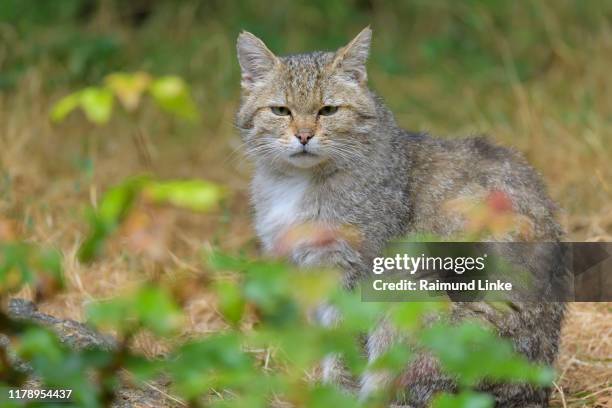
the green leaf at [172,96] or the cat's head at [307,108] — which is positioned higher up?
the cat's head at [307,108]

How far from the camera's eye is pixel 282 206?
529cm

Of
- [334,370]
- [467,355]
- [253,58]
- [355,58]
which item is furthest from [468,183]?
[467,355]

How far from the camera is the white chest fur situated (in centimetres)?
521

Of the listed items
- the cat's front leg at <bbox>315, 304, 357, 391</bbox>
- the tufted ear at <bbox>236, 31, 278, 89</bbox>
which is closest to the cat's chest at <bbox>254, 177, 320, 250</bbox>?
the cat's front leg at <bbox>315, 304, 357, 391</bbox>

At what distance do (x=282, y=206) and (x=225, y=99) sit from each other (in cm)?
458

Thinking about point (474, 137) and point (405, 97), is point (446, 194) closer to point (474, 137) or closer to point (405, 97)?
point (474, 137)

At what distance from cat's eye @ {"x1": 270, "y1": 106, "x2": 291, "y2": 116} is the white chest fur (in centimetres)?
34

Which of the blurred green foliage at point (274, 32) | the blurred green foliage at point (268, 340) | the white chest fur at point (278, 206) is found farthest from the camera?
the blurred green foliage at point (274, 32)

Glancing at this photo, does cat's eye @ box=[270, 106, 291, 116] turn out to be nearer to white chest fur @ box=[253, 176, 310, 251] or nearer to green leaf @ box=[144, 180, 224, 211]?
white chest fur @ box=[253, 176, 310, 251]

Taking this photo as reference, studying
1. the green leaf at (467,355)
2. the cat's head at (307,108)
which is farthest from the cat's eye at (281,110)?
the green leaf at (467,355)

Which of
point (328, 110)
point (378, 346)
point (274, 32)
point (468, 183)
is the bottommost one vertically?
point (378, 346)

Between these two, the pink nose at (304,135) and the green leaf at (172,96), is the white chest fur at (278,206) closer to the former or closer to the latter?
the pink nose at (304,135)

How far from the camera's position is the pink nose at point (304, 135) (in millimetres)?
A: 5102

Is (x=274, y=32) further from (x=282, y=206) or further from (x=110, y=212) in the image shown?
(x=110, y=212)
